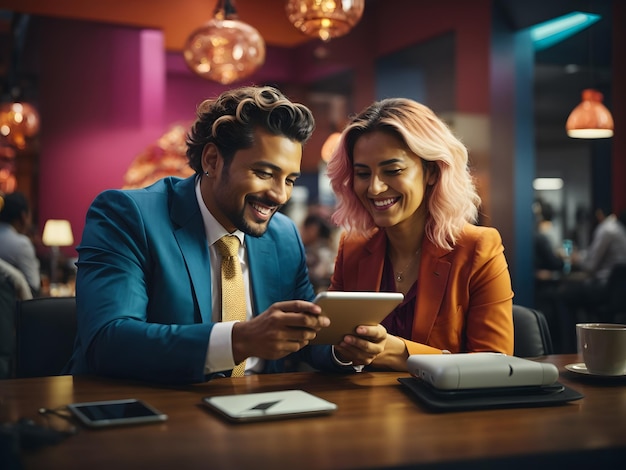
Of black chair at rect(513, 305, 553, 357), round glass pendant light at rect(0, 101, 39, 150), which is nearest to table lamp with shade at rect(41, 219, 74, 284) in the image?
round glass pendant light at rect(0, 101, 39, 150)

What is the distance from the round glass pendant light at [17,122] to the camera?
24.9ft

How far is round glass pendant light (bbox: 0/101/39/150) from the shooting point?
24.9ft

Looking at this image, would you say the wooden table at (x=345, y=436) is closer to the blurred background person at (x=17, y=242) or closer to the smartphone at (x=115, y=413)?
the smartphone at (x=115, y=413)

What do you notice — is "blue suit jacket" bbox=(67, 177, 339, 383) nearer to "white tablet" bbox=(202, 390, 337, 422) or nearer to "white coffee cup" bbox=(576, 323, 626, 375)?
"white tablet" bbox=(202, 390, 337, 422)

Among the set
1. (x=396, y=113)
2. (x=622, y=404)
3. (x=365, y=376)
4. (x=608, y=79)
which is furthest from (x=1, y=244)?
(x=608, y=79)

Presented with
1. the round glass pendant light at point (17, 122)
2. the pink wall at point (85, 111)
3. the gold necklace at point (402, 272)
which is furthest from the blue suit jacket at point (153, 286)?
the round glass pendant light at point (17, 122)

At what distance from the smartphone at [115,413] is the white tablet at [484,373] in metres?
0.52

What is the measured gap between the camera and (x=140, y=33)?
7680mm

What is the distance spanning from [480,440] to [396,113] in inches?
51.0

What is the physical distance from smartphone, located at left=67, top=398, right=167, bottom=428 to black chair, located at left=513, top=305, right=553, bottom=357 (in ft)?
4.05

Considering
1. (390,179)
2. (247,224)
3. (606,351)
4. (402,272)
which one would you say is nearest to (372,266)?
(402,272)

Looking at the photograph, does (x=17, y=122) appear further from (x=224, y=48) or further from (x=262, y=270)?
(x=262, y=270)

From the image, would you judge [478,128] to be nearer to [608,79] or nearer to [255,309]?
[608,79]

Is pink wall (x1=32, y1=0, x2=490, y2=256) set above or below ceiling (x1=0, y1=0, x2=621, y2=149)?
below
